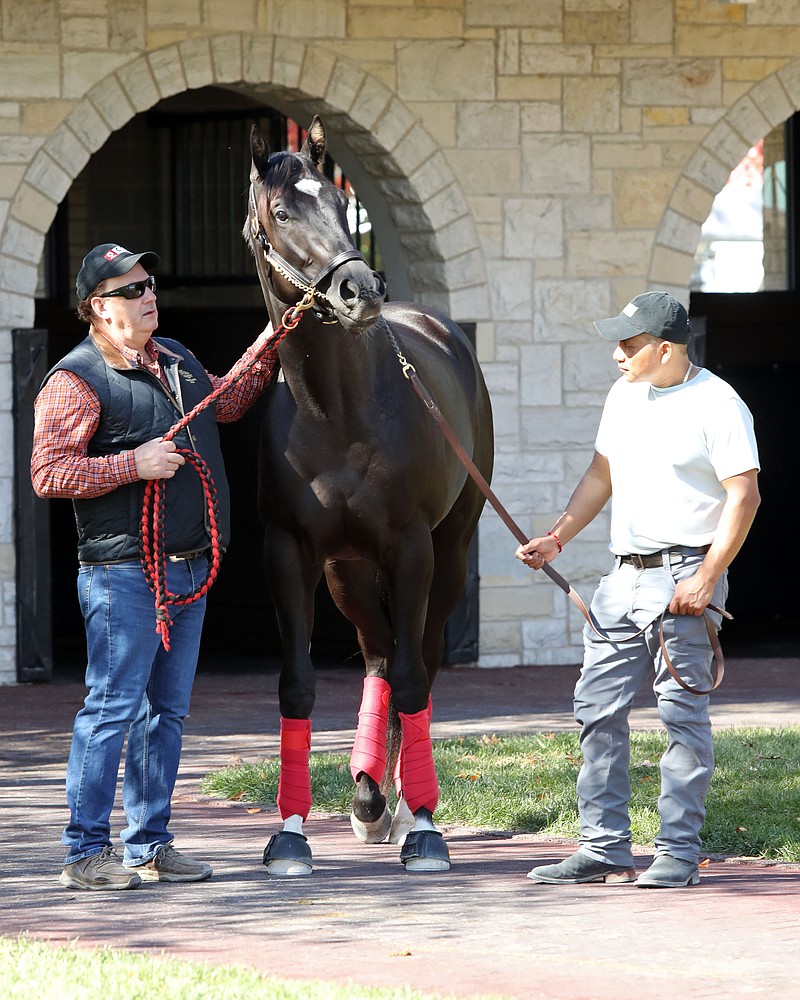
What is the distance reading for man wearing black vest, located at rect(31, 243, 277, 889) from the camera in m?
4.97

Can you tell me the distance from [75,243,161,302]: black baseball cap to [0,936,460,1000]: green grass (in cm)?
193

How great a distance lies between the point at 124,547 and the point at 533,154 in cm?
675

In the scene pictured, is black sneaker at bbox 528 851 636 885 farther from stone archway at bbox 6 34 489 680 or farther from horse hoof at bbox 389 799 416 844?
stone archway at bbox 6 34 489 680

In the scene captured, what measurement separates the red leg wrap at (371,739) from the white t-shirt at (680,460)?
48.1 inches

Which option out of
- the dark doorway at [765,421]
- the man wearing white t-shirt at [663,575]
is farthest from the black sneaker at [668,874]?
the dark doorway at [765,421]

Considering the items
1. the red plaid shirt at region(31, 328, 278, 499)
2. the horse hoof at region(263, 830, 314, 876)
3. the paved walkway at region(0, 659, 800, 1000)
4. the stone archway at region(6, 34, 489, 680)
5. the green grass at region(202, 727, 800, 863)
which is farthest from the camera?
the stone archway at region(6, 34, 489, 680)

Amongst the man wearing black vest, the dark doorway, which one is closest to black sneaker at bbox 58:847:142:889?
the man wearing black vest

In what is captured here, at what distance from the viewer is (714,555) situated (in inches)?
194

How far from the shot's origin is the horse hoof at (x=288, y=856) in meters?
5.23

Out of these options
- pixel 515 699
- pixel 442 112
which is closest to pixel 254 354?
pixel 515 699

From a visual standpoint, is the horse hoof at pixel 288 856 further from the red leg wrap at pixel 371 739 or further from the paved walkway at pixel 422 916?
the red leg wrap at pixel 371 739

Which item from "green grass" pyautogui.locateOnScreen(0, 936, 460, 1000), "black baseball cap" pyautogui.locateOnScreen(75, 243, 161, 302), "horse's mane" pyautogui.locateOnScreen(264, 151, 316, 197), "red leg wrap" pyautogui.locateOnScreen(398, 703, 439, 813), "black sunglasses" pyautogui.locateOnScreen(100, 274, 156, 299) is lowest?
"green grass" pyautogui.locateOnScreen(0, 936, 460, 1000)

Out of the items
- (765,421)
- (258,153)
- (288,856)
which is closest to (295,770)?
(288,856)

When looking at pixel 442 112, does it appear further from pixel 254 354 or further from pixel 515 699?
pixel 254 354
